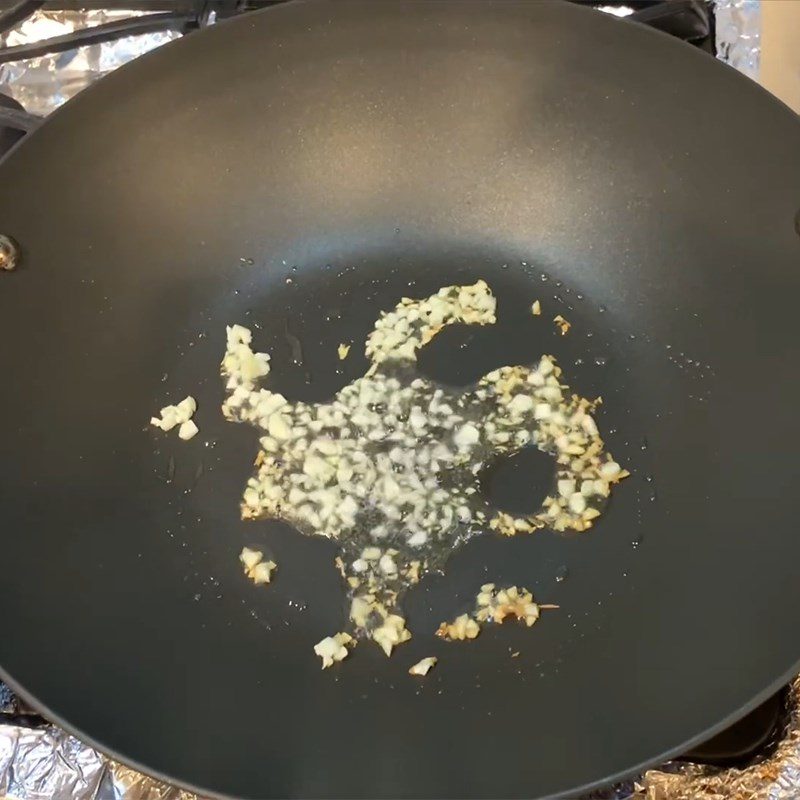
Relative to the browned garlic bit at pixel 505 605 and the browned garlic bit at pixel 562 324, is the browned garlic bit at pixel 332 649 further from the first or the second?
the browned garlic bit at pixel 562 324

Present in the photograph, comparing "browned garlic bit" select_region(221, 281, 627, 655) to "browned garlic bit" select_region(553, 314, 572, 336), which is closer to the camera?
"browned garlic bit" select_region(221, 281, 627, 655)

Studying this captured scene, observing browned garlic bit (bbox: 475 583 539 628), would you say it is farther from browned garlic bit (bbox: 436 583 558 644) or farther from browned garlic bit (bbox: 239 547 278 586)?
browned garlic bit (bbox: 239 547 278 586)

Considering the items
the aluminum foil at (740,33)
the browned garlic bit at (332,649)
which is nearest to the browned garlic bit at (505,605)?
the browned garlic bit at (332,649)

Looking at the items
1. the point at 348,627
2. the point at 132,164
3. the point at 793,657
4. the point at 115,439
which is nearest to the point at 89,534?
the point at 115,439

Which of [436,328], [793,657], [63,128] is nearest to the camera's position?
[793,657]

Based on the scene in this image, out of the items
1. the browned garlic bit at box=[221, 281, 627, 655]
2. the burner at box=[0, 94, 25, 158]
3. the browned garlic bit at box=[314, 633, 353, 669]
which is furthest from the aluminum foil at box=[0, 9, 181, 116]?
the browned garlic bit at box=[314, 633, 353, 669]

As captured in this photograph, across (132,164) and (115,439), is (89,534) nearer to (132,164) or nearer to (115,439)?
(115,439)

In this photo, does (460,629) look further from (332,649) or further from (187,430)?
(187,430)
